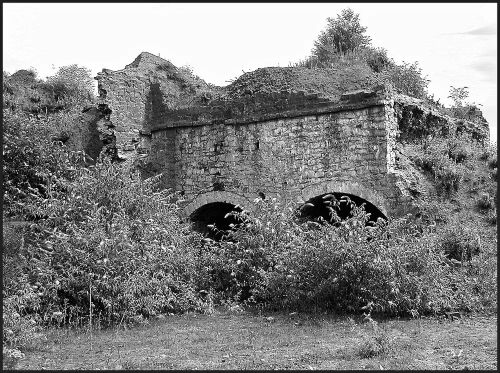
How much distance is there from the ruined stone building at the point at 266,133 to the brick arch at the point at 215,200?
0.02 meters

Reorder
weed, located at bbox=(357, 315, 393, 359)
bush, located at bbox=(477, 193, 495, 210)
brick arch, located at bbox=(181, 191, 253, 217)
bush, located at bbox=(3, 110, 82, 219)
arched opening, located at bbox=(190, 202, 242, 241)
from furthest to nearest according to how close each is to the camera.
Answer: arched opening, located at bbox=(190, 202, 242, 241), brick arch, located at bbox=(181, 191, 253, 217), bush, located at bbox=(3, 110, 82, 219), bush, located at bbox=(477, 193, 495, 210), weed, located at bbox=(357, 315, 393, 359)

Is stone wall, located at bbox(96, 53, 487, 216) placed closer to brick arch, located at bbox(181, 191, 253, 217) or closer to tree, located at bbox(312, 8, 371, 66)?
brick arch, located at bbox(181, 191, 253, 217)

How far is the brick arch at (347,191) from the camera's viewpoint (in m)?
13.6

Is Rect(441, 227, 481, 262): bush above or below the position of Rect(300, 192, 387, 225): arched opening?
below

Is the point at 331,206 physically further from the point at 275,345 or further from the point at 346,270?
the point at 275,345

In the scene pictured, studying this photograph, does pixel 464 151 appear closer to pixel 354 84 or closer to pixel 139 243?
pixel 354 84

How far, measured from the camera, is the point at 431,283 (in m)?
10.5

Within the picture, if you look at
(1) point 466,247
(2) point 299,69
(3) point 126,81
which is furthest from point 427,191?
(3) point 126,81

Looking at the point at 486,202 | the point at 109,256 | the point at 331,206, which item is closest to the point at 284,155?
the point at 331,206

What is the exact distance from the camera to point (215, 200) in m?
15.4

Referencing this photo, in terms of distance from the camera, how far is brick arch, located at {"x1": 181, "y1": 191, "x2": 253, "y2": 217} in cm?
1511

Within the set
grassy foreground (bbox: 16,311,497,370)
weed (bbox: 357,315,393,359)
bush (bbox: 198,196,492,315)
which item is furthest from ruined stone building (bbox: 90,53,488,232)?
weed (bbox: 357,315,393,359)

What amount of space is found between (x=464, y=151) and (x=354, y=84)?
8.71ft

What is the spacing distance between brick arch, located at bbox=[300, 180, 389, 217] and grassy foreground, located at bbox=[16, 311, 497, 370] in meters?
3.57
